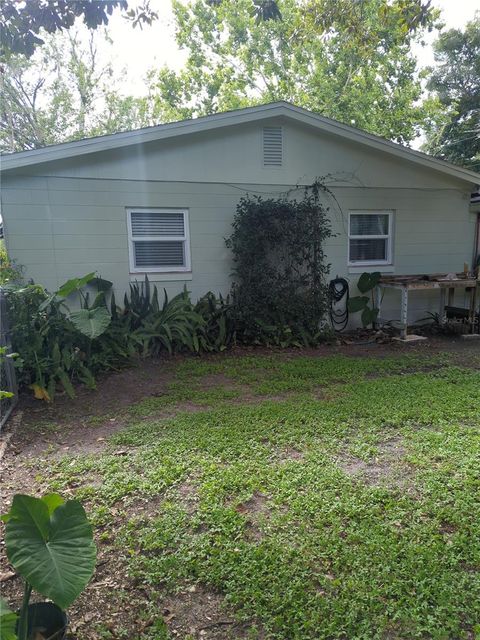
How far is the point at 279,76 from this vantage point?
20.7 metres

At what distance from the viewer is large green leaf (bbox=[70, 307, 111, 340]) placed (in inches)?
196

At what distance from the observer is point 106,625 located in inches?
72.1

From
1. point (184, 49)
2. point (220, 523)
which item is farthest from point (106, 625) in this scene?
point (184, 49)

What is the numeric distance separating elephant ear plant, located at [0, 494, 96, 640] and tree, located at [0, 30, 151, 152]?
2462 centimetres

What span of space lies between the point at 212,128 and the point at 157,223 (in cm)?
176

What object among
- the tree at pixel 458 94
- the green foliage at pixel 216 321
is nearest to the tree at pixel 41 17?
the green foliage at pixel 216 321

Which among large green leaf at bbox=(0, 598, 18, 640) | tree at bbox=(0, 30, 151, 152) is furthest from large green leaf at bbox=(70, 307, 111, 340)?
tree at bbox=(0, 30, 151, 152)

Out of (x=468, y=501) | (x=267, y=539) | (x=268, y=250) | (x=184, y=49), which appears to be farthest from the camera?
(x=184, y=49)

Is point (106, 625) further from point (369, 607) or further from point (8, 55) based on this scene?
point (8, 55)

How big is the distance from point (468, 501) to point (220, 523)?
5.17 ft

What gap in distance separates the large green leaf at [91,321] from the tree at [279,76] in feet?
55.9

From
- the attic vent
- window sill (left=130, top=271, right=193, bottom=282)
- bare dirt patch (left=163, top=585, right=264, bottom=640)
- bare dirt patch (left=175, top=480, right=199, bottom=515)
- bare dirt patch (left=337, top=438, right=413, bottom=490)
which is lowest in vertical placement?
bare dirt patch (left=163, top=585, right=264, bottom=640)

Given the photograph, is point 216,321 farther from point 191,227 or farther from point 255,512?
point 255,512

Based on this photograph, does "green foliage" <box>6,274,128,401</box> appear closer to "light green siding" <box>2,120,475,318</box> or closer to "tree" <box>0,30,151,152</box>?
"light green siding" <box>2,120,475,318</box>
